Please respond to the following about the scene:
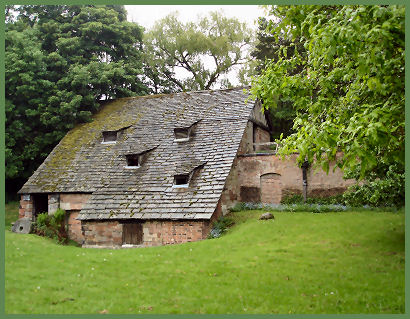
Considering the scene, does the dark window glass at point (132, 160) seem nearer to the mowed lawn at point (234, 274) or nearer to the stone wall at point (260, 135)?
the stone wall at point (260, 135)

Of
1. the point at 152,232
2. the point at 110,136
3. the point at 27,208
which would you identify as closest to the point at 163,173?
the point at 152,232

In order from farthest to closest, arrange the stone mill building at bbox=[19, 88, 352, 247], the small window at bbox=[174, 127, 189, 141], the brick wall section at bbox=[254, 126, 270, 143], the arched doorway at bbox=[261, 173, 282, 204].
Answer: the brick wall section at bbox=[254, 126, 270, 143]
the small window at bbox=[174, 127, 189, 141]
the arched doorway at bbox=[261, 173, 282, 204]
the stone mill building at bbox=[19, 88, 352, 247]

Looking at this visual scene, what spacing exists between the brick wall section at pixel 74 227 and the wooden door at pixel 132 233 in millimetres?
3809

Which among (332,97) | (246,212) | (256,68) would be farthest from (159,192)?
(256,68)

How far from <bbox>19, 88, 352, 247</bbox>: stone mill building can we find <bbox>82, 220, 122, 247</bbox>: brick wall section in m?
0.05

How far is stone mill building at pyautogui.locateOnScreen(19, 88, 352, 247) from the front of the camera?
1811cm

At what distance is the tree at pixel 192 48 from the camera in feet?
125

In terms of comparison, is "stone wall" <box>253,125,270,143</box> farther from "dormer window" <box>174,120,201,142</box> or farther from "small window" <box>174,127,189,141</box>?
"small window" <box>174,127,189,141</box>

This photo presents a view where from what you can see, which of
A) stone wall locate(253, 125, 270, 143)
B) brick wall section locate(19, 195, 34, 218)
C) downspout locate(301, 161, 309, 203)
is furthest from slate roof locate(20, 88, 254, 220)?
downspout locate(301, 161, 309, 203)

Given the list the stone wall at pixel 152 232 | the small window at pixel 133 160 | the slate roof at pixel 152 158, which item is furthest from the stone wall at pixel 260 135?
the stone wall at pixel 152 232

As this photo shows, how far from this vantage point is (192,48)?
38062 mm

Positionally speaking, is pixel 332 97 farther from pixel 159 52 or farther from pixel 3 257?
pixel 159 52

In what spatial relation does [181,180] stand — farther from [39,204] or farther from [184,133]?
[39,204]

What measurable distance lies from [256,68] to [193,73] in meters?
7.44
